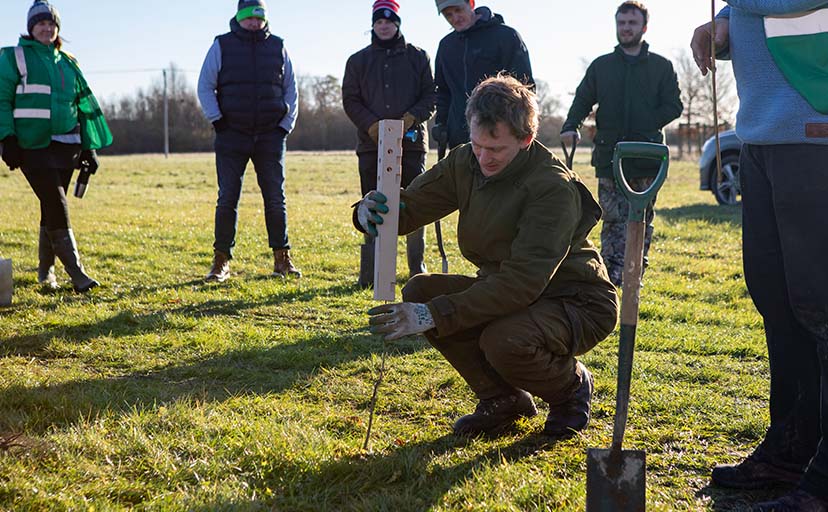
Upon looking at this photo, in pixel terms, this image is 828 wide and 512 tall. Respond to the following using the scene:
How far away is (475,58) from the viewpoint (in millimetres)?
6594

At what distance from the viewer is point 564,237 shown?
3.48 meters

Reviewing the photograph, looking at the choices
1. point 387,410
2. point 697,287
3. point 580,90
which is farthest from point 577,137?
point 387,410

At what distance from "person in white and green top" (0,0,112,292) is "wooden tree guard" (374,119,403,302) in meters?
4.09

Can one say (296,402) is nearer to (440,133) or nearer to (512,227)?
(512,227)

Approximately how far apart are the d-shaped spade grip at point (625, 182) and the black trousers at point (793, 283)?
0.37 metres

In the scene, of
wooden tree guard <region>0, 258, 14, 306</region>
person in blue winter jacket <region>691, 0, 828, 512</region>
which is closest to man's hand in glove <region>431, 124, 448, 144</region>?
wooden tree guard <region>0, 258, 14, 306</region>

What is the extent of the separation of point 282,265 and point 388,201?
4487 mm

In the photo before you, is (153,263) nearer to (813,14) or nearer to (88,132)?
(88,132)

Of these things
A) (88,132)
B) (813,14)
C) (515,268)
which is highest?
(813,14)

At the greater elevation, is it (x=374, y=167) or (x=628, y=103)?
(x=628, y=103)

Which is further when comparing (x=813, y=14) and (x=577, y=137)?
(x=577, y=137)

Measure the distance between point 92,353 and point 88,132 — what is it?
8.22ft

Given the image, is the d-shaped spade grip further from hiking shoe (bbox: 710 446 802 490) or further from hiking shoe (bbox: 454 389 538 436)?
hiking shoe (bbox: 454 389 538 436)

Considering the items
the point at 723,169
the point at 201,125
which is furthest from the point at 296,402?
the point at 201,125
